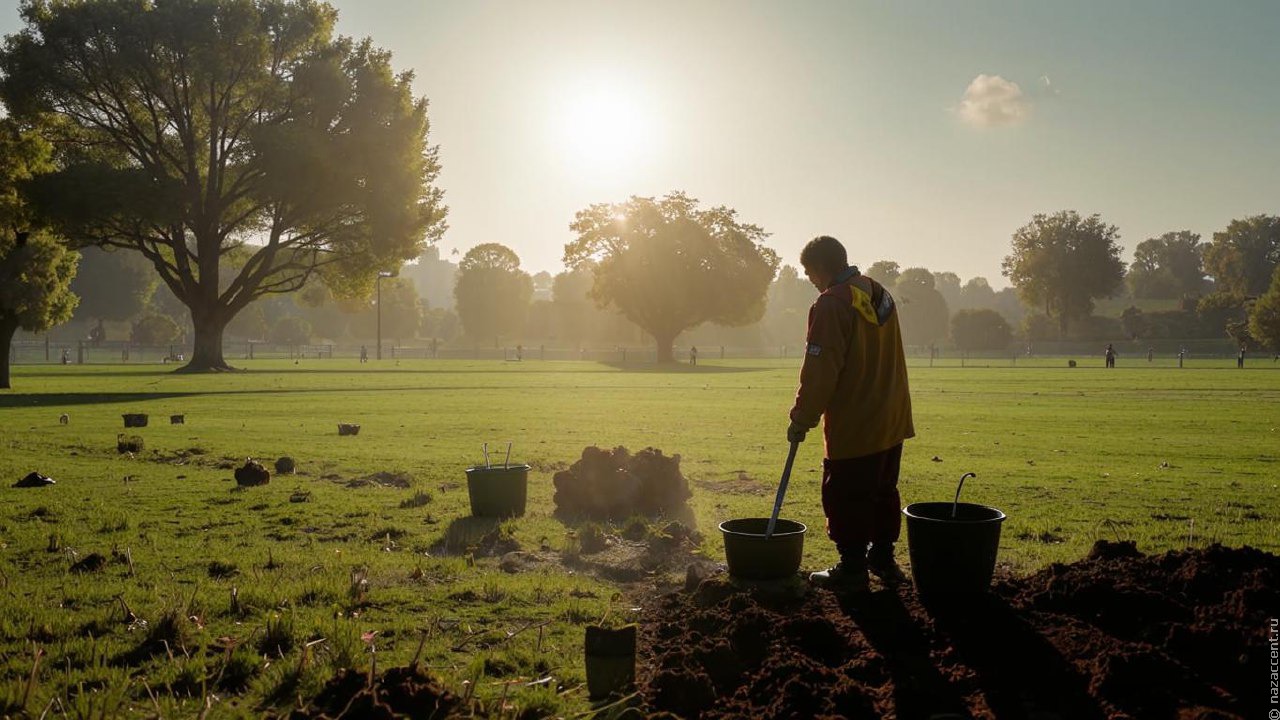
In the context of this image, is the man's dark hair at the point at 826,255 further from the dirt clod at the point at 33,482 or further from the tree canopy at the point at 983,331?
the tree canopy at the point at 983,331

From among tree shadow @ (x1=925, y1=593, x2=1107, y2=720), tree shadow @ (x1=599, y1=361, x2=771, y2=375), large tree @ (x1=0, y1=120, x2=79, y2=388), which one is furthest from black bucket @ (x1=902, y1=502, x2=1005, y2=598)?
tree shadow @ (x1=599, y1=361, x2=771, y2=375)

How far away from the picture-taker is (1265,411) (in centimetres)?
2222

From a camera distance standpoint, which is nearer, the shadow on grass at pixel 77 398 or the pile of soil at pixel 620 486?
the pile of soil at pixel 620 486

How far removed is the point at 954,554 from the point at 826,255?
7.18 ft

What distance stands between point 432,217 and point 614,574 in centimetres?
4450

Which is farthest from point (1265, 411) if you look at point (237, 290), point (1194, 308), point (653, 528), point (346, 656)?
point (1194, 308)

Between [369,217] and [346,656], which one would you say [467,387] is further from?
[346,656]

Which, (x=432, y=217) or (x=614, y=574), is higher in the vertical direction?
(x=432, y=217)

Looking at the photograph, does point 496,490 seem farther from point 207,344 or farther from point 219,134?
point 219,134

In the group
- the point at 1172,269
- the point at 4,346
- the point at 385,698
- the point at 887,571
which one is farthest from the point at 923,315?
the point at 385,698

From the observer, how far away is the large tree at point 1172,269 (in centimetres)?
17312

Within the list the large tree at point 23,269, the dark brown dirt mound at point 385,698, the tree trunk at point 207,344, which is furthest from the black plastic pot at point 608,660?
the tree trunk at point 207,344

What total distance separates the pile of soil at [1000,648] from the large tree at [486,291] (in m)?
121

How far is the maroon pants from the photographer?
18.7 feet
